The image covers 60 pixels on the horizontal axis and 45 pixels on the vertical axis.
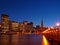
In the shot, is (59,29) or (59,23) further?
(59,29)

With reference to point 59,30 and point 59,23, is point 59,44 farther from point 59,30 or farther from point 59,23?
point 59,30

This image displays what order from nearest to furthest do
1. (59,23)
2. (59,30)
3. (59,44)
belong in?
(59,44) → (59,23) → (59,30)

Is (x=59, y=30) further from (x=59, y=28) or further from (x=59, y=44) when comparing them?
(x=59, y=44)

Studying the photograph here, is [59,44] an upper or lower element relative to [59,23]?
lower

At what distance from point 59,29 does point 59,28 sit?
31 cm

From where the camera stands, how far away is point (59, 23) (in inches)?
1889

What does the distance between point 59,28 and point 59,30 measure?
64 cm

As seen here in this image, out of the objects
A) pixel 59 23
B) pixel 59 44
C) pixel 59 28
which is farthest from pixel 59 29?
pixel 59 44

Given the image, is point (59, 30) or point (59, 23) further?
point (59, 30)

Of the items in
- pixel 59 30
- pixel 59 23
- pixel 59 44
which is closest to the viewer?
pixel 59 44

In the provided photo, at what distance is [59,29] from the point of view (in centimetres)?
5466

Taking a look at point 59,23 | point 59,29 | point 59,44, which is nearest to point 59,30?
point 59,29

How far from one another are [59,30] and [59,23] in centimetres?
680

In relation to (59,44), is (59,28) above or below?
above
